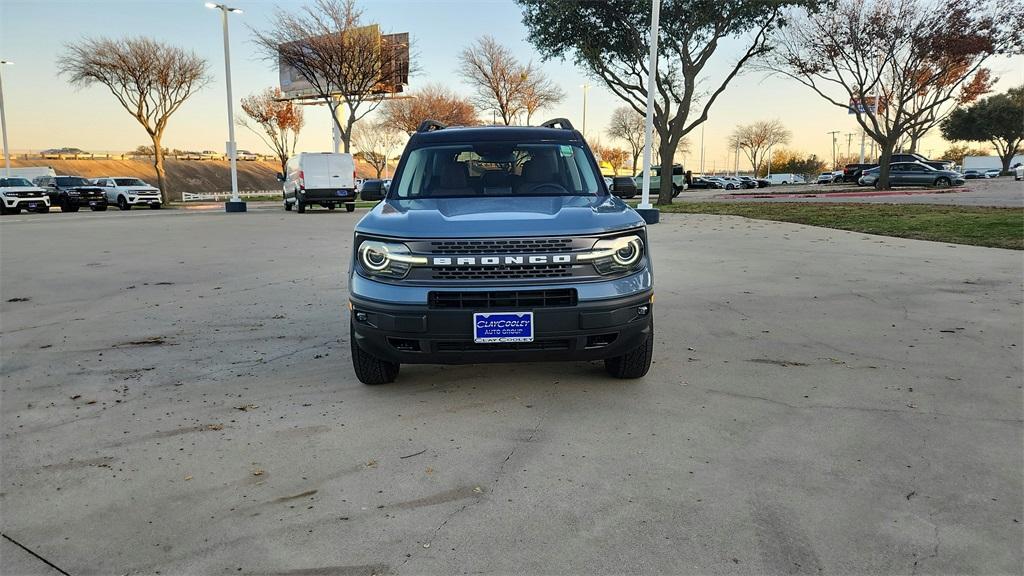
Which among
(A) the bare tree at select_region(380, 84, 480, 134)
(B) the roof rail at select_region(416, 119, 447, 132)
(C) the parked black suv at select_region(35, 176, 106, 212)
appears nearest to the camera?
(B) the roof rail at select_region(416, 119, 447, 132)

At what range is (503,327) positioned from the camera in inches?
136

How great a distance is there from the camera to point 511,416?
3.65 meters

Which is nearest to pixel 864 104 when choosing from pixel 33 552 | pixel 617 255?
pixel 617 255

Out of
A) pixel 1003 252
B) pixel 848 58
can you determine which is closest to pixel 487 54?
pixel 848 58

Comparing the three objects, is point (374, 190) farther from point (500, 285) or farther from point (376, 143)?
point (376, 143)

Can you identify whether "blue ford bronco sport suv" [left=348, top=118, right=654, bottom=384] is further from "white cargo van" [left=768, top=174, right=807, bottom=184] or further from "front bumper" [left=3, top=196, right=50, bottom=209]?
"white cargo van" [left=768, top=174, right=807, bottom=184]

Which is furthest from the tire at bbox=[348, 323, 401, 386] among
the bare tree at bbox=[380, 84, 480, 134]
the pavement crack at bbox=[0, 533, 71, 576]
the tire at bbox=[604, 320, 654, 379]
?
the bare tree at bbox=[380, 84, 480, 134]

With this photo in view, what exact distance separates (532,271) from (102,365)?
132 inches

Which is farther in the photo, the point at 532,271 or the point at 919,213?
the point at 919,213

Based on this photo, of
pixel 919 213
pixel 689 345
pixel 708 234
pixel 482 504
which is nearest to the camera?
pixel 482 504

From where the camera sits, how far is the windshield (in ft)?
15.4

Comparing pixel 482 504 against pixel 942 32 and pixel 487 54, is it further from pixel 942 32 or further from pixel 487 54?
pixel 487 54

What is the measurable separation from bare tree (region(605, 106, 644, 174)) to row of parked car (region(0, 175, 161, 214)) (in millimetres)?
49166

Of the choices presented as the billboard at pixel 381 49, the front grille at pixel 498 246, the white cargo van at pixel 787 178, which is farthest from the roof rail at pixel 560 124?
the white cargo van at pixel 787 178
